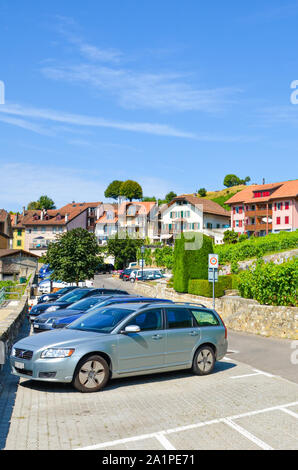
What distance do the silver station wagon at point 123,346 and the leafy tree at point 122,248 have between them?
205 ft

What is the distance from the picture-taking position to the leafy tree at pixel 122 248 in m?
73.9

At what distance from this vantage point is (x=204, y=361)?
11.0m

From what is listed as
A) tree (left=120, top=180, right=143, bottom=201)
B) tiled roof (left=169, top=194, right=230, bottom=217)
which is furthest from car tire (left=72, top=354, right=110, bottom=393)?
tree (left=120, top=180, right=143, bottom=201)

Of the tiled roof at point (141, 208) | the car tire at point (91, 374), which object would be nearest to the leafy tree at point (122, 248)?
the tiled roof at point (141, 208)

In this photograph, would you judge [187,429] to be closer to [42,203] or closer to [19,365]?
[19,365]

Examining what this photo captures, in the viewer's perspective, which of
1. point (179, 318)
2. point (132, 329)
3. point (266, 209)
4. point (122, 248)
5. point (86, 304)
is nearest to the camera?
point (132, 329)

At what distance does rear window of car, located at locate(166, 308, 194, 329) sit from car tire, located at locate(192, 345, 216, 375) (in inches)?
25.7

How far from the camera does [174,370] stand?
34.7 feet

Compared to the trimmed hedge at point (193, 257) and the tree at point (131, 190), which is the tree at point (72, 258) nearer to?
the trimmed hedge at point (193, 257)

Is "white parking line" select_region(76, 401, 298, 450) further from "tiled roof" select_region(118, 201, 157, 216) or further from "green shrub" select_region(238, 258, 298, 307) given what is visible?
"tiled roof" select_region(118, 201, 157, 216)

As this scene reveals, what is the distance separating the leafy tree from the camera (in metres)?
73.9

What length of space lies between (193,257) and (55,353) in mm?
21781

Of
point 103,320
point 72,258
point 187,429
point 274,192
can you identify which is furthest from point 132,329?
point 274,192

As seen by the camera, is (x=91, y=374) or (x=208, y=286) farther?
(x=208, y=286)
